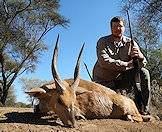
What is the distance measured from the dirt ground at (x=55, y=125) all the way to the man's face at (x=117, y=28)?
1.62m

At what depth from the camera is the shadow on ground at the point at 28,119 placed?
6.33 meters

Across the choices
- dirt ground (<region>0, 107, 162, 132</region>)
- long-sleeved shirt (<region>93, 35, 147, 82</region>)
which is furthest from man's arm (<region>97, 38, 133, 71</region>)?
dirt ground (<region>0, 107, 162, 132</region>)

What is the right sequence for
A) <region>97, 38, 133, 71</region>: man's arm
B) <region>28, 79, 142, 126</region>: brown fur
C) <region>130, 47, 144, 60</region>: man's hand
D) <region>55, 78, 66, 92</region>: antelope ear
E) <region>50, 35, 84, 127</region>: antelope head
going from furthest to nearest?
1. <region>130, 47, 144, 60</region>: man's hand
2. <region>97, 38, 133, 71</region>: man's arm
3. <region>28, 79, 142, 126</region>: brown fur
4. <region>55, 78, 66, 92</region>: antelope ear
5. <region>50, 35, 84, 127</region>: antelope head

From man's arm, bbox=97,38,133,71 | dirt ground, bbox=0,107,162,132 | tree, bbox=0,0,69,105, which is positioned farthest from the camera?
tree, bbox=0,0,69,105

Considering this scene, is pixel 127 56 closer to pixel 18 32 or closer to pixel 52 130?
pixel 52 130

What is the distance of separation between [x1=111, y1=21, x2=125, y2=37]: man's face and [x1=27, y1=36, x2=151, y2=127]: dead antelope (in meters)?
1.10

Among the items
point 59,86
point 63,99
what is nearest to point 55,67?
point 59,86

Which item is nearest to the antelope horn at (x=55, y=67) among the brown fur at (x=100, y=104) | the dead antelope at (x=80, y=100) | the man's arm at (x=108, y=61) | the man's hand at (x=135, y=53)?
the dead antelope at (x=80, y=100)

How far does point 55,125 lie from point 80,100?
87 centimetres

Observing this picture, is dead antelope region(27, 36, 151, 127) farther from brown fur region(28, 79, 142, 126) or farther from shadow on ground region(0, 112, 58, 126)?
shadow on ground region(0, 112, 58, 126)

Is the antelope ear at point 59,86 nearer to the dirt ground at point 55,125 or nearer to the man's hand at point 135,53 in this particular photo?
the dirt ground at point 55,125

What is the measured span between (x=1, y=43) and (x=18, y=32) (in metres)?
1.50

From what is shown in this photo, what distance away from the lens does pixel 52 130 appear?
5688 millimetres

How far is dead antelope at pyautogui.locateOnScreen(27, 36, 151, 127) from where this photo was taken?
6.05m
